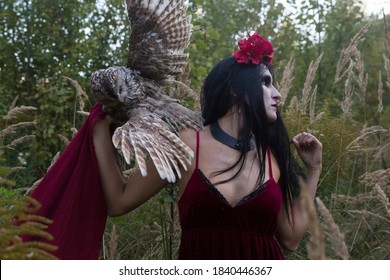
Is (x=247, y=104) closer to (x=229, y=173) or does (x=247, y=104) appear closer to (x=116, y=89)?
(x=229, y=173)

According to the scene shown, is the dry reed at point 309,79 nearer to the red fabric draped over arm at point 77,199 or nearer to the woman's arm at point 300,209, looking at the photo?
the woman's arm at point 300,209

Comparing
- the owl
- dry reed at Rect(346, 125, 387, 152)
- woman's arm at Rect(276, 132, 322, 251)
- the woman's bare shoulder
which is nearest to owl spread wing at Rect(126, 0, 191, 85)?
the owl

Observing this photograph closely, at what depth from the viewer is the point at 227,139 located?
2637 millimetres

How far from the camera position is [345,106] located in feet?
13.2

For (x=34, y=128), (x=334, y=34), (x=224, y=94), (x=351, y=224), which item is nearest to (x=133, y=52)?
(x=224, y=94)

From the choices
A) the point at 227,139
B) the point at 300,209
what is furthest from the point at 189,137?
the point at 300,209

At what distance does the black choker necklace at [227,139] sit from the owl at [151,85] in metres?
0.07

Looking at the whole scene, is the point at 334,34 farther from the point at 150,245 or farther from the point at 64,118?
the point at 150,245

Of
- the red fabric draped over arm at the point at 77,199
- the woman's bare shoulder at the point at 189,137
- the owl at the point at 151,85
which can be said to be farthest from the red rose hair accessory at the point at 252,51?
the red fabric draped over arm at the point at 77,199

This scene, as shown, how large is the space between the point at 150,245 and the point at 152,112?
1.38 m

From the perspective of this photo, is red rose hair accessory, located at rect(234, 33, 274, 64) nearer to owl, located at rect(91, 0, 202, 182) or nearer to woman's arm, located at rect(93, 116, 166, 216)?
owl, located at rect(91, 0, 202, 182)

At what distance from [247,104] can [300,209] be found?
0.49 meters

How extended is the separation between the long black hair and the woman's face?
0.04 feet

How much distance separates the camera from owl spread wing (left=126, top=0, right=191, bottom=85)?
2646 mm
